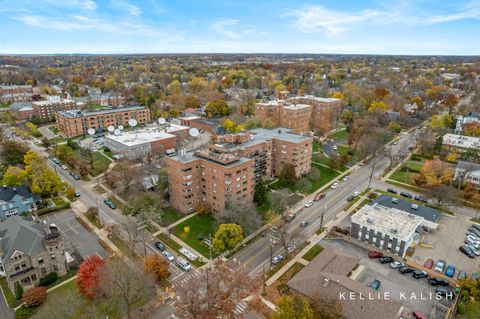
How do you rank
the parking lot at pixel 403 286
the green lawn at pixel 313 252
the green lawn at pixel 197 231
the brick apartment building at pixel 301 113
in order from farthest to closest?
the brick apartment building at pixel 301 113 < the green lawn at pixel 197 231 < the green lawn at pixel 313 252 < the parking lot at pixel 403 286

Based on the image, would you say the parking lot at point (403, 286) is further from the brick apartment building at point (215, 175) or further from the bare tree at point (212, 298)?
the brick apartment building at point (215, 175)

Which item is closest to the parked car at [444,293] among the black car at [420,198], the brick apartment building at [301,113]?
the black car at [420,198]

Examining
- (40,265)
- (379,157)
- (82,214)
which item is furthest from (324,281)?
(379,157)

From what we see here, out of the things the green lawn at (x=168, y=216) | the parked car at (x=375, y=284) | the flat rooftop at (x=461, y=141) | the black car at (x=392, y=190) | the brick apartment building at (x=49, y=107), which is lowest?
the parked car at (x=375, y=284)

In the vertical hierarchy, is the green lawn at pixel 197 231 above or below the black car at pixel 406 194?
below

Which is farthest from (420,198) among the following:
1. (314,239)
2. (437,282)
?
(314,239)

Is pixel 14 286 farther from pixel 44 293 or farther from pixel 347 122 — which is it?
pixel 347 122

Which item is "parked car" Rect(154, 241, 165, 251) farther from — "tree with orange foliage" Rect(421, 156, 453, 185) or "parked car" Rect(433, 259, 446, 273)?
"tree with orange foliage" Rect(421, 156, 453, 185)
